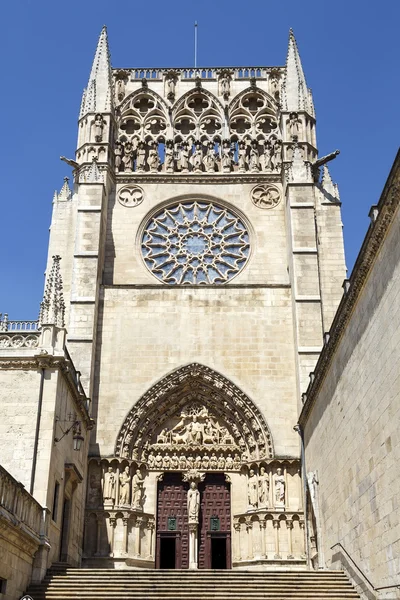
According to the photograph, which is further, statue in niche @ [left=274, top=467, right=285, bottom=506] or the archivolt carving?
A: the archivolt carving

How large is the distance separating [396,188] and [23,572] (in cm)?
791

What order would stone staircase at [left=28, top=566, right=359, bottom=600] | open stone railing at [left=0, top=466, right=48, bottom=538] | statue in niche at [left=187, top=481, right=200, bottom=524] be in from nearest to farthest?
open stone railing at [left=0, top=466, right=48, bottom=538] < stone staircase at [left=28, top=566, right=359, bottom=600] < statue in niche at [left=187, top=481, right=200, bottom=524]

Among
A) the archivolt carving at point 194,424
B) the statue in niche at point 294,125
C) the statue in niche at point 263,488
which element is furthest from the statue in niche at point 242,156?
the statue in niche at point 263,488

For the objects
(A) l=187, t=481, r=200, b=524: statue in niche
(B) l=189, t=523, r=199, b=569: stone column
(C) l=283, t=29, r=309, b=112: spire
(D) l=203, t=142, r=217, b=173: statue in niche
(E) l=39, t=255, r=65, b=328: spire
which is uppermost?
(C) l=283, t=29, r=309, b=112: spire

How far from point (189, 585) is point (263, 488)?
5079 mm

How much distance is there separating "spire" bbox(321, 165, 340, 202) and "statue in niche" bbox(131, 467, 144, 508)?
9.19 m

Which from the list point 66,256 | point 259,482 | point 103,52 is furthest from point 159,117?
point 259,482

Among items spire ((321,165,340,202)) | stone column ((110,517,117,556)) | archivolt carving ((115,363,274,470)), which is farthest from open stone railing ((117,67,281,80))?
stone column ((110,517,117,556))

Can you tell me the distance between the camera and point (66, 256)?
19.8 meters

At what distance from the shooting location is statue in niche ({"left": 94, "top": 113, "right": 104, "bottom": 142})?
2088 centimetres

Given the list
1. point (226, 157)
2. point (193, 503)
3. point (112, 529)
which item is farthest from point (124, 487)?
point (226, 157)

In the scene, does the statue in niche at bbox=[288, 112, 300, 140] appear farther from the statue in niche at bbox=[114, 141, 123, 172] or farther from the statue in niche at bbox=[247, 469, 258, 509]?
the statue in niche at bbox=[247, 469, 258, 509]

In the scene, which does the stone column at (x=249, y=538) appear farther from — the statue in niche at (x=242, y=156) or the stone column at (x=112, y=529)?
the statue in niche at (x=242, y=156)

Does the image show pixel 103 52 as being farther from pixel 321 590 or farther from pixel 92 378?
pixel 321 590
